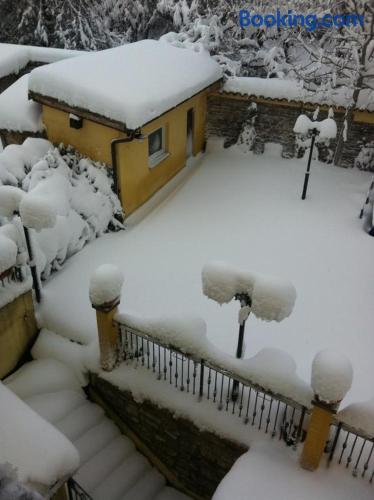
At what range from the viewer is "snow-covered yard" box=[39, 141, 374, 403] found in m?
7.69

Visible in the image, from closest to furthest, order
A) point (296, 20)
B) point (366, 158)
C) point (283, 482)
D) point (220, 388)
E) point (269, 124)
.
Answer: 1. point (283, 482)
2. point (220, 388)
3. point (366, 158)
4. point (269, 124)
5. point (296, 20)

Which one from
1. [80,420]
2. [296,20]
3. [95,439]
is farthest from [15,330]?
[296,20]

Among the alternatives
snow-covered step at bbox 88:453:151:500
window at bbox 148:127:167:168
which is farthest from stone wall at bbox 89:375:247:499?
window at bbox 148:127:167:168

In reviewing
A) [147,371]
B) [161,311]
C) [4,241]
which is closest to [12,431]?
[147,371]

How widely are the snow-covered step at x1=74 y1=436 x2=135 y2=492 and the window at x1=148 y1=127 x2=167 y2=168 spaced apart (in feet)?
21.9

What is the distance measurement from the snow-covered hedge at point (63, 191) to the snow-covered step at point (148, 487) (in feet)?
13.1

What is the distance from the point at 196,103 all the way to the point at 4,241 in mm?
8411

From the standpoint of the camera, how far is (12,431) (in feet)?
14.6

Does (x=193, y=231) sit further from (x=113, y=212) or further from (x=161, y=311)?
(x=161, y=311)

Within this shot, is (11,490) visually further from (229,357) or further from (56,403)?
(56,403)

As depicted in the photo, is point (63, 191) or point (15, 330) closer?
point (15, 330)

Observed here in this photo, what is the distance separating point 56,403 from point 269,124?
33.8 feet

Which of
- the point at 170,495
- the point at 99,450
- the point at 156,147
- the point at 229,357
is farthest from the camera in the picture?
the point at 156,147

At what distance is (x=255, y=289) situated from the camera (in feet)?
17.4
